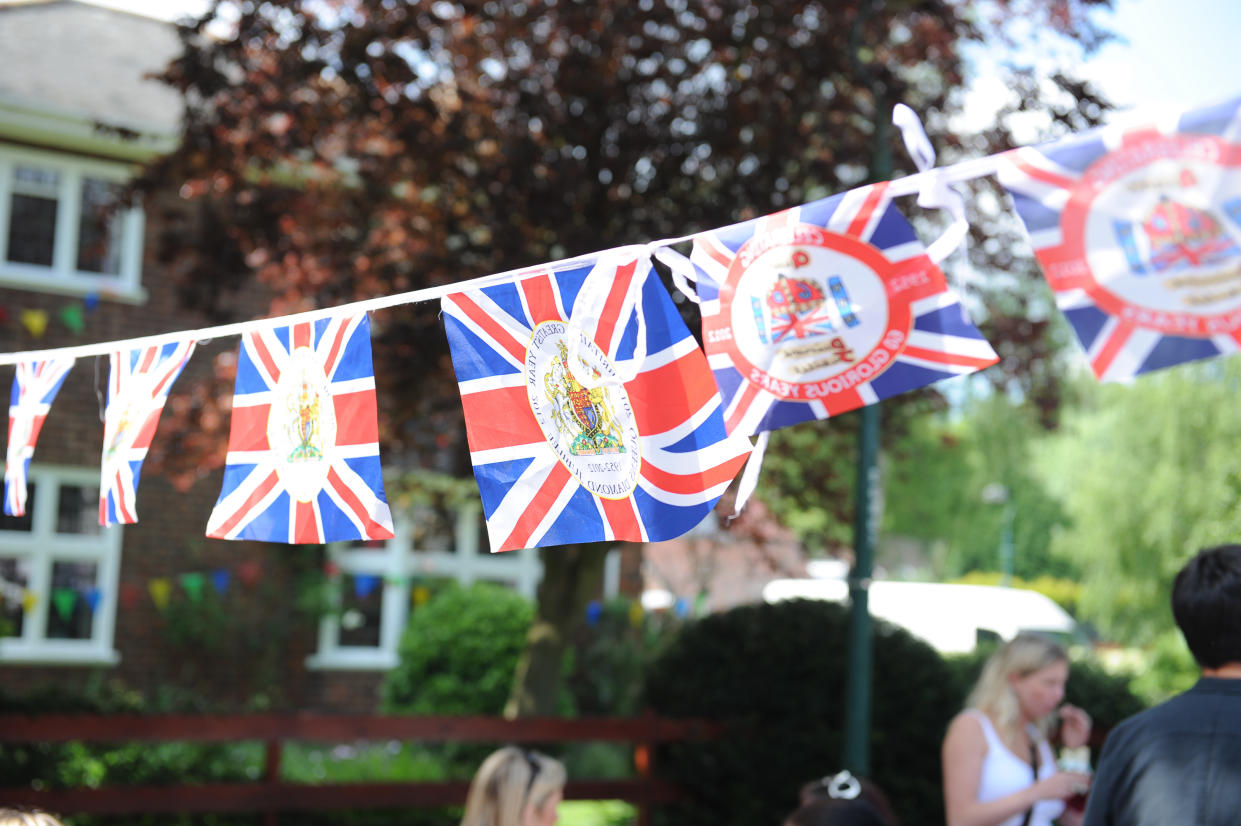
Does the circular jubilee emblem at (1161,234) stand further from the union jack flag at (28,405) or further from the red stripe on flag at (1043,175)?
the union jack flag at (28,405)

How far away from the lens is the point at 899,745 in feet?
22.9

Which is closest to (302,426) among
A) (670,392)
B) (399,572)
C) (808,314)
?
(670,392)

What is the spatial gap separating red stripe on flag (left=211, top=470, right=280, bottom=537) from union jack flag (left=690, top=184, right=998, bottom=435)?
4.72ft

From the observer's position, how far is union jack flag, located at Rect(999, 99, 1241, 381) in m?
2.29

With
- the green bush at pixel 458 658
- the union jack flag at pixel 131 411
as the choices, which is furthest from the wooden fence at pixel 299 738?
the green bush at pixel 458 658

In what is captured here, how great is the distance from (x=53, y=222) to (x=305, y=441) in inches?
421

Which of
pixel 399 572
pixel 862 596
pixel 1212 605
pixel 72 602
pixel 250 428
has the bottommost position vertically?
pixel 72 602

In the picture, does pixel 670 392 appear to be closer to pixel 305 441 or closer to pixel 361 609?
pixel 305 441

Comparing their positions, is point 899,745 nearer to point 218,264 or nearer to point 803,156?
point 803,156

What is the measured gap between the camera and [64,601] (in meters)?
12.2

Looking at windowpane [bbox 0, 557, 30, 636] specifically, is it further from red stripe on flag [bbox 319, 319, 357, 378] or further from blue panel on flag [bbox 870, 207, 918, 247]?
blue panel on flag [bbox 870, 207, 918, 247]

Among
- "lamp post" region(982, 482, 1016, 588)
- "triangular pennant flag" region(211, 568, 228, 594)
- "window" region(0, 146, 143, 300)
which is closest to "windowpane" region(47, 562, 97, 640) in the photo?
"triangular pennant flag" region(211, 568, 228, 594)

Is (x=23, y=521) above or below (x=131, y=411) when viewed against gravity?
below

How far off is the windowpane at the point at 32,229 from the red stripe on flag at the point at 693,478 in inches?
458
